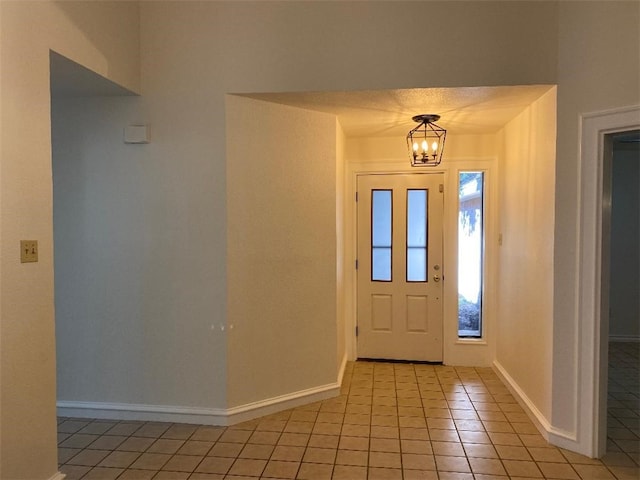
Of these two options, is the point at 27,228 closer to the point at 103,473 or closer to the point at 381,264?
the point at 103,473

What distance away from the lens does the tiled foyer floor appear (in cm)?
244

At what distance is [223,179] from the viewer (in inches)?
117

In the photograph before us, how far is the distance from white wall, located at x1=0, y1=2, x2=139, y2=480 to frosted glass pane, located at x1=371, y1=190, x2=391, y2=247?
279 cm

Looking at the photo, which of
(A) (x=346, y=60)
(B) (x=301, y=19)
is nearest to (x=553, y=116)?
(A) (x=346, y=60)

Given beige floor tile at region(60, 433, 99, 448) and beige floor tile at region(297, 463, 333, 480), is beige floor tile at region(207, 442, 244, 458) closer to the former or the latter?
beige floor tile at region(297, 463, 333, 480)

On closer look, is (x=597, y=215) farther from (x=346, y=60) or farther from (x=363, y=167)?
(x=363, y=167)

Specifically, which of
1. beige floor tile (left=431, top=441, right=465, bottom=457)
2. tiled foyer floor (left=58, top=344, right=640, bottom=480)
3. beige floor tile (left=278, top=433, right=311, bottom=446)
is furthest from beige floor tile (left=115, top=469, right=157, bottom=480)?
beige floor tile (left=431, top=441, right=465, bottom=457)

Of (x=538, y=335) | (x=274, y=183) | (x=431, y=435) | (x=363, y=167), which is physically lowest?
(x=431, y=435)

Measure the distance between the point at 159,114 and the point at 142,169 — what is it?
1.31 feet

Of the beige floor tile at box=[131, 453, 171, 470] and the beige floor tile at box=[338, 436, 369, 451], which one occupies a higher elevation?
the beige floor tile at box=[338, 436, 369, 451]

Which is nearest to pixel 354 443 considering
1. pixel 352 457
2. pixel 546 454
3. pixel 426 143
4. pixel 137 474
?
pixel 352 457

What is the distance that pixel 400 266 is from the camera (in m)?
4.32

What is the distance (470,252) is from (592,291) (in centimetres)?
177

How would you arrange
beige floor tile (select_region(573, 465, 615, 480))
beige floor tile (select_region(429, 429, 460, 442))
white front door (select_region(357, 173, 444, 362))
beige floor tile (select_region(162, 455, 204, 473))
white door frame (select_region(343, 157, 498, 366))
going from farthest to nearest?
white front door (select_region(357, 173, 444, 362))
white door frame (select_region(343, 157, 498, 366))
beige floor tile (select_region(429, 429, 460, 442))
beige floor tile (select_region(162, 455, 204, 473))
beige floor tile (select_region(573, 465, 615, 480))
